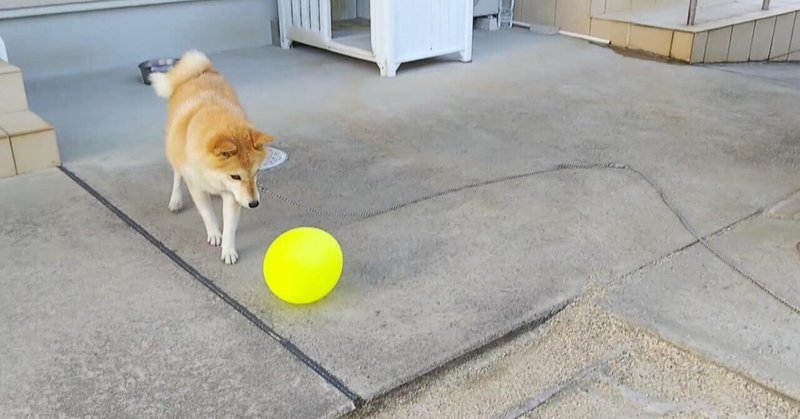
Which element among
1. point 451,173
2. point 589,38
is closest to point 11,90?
point 451,173

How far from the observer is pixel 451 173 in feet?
8.58

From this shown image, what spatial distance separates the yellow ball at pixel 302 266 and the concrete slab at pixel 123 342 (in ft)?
0.41

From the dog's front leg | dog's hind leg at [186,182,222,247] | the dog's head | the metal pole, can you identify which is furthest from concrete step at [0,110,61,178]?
the metal pole

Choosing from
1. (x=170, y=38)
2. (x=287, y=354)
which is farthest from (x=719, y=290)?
(x=170, y=38)

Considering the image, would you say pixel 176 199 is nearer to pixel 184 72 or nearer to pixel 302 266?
pixel 184 72

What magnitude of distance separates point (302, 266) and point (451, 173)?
42.5 inches

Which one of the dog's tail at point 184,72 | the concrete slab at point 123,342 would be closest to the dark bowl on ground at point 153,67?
the dog's tail at point 184,72

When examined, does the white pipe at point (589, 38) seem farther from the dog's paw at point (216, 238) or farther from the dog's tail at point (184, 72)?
the dog's paw at point (216, 238)

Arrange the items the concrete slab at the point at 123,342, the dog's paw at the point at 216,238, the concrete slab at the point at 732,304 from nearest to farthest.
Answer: the concrete slab at the point at 123,342, the concrete slab at the point at 732,304, the dog's paw at the point at 216,238

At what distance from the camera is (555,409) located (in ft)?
4.80

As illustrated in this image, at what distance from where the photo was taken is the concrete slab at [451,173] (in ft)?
5.79

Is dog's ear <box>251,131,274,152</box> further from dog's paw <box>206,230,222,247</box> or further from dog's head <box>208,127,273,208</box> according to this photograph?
dog's paw <box>206,230,222,247</box>

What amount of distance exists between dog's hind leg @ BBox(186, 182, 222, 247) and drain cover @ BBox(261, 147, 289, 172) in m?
0.55

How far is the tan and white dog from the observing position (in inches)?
67.2
